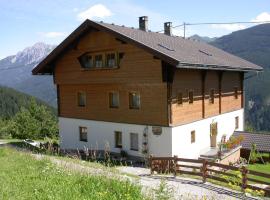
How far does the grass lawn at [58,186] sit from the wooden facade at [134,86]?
11.6 m

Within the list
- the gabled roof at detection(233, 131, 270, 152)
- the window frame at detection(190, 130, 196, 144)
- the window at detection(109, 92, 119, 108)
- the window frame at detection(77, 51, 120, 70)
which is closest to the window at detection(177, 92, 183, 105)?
the window frame at detection(190, 130, 196, 144)

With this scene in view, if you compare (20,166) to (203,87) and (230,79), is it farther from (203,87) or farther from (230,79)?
(230,79)

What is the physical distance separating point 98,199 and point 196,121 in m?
17.4

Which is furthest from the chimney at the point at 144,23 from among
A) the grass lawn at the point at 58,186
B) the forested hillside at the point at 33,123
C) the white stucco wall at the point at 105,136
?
the forested hillside at the point at 33,123

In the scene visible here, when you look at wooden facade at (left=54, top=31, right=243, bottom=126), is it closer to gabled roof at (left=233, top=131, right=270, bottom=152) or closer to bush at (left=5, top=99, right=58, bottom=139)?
gabled roof at (left=233, top=131, right=270, bottom=152)

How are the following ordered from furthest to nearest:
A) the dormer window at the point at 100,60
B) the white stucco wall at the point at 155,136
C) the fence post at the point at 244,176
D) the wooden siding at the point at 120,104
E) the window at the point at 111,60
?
the window at the point at 111,60 → the dormer window at the point at 100,60 → the wooden siding at the point at 120,104 → the white stucco wall at the point at 155,136 → the fence post at the point at 244,176

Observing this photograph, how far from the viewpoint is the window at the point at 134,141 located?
23891mm

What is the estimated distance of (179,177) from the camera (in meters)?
18.0

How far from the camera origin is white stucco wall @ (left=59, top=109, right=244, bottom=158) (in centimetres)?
2234

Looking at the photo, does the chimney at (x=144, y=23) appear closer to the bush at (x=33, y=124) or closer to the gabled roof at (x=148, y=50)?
the gabled roof at (x=148, y=50)

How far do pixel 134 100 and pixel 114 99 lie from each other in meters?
1.84

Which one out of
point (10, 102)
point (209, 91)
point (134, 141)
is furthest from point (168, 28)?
point (10, 102)

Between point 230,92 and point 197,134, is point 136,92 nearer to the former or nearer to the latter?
point 197,134

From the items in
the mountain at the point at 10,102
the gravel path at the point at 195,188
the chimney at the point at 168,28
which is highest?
the chimney at the point at 168,28
